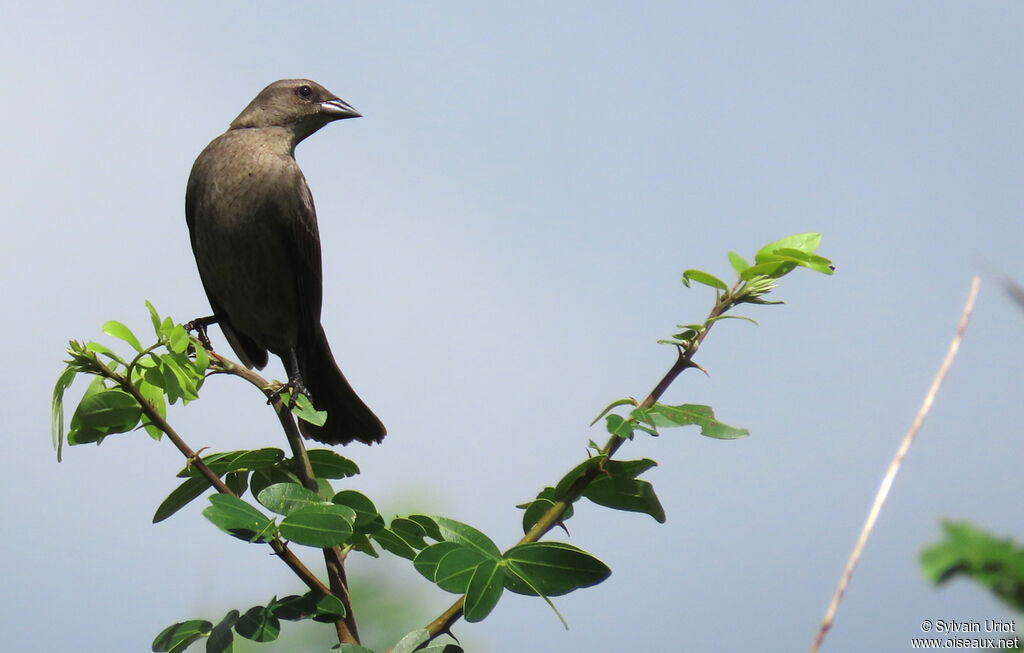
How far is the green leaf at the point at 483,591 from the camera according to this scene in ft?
A: 6.27

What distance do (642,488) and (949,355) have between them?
1.19 meters

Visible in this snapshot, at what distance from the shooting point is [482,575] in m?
1.93

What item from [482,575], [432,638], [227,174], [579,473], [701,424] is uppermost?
[227,174]

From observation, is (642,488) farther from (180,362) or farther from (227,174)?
(227,174)

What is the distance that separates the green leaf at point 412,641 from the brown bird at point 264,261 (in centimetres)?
283

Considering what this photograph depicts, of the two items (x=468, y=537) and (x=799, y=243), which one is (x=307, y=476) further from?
(x=799, y=243)

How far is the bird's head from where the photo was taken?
18.8 ft

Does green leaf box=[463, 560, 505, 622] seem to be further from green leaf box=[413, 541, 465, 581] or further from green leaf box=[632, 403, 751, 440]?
green leaf box=[632, 403, 751, 440]

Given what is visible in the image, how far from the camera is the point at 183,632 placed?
7.24ft

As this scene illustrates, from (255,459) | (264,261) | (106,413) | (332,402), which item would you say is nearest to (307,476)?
(255,459)

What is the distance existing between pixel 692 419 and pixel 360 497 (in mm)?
712

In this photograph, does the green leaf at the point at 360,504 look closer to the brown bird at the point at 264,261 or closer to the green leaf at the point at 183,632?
the green leaf at the point at 183,632

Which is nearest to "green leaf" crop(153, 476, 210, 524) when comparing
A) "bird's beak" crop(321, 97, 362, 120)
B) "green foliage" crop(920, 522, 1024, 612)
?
"green foliage" crop(920, 522, 1024, 612)

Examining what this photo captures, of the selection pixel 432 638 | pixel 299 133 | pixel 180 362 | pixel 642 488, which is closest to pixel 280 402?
pixel 180 362
